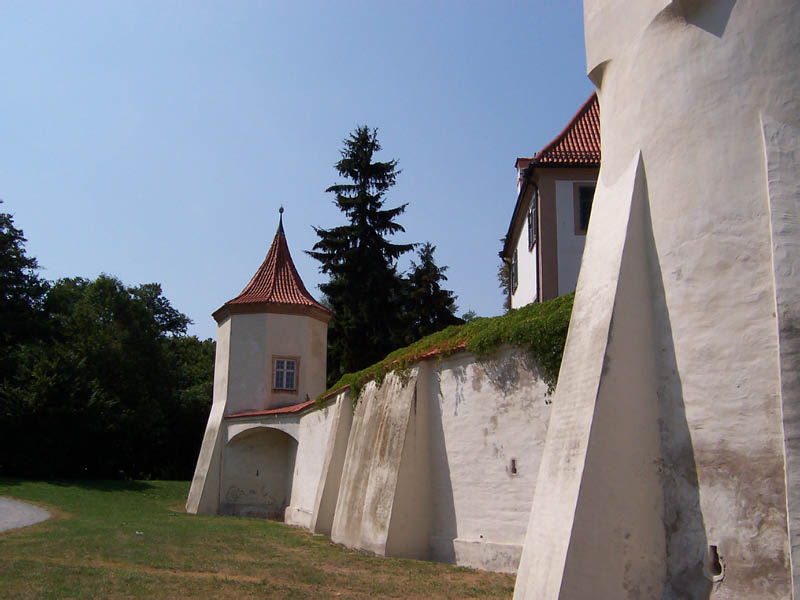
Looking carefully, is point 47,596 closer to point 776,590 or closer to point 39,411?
point 776,590

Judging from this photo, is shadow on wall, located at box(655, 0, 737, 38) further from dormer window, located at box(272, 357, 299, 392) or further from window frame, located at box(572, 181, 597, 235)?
dormer window, located at box(272, 357, 299, 392)

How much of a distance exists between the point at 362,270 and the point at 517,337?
931 inches

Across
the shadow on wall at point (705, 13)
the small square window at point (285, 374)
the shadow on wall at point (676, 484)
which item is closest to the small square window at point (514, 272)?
the small square window at point (285, 374)

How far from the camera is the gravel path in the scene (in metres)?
19.6

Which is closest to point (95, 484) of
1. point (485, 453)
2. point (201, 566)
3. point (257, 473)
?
point (257, 473)

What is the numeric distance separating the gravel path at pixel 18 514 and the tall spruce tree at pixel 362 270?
46.6 ft

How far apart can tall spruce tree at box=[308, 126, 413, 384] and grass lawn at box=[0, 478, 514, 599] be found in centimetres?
1416

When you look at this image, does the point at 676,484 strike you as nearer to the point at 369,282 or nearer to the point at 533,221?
the point at 533,221

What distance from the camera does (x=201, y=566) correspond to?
1255 centimetres

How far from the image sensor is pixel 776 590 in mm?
6855

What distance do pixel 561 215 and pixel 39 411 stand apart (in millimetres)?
28561

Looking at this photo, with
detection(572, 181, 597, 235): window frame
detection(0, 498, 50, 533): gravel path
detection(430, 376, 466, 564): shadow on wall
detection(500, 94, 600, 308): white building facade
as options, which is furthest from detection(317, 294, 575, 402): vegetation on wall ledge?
detection(0, 498, 50, 533): gravel path

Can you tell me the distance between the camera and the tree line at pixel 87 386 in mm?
35594

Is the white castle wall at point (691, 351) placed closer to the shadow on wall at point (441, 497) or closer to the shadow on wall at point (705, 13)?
the shadow on wall at point (705, 13)
